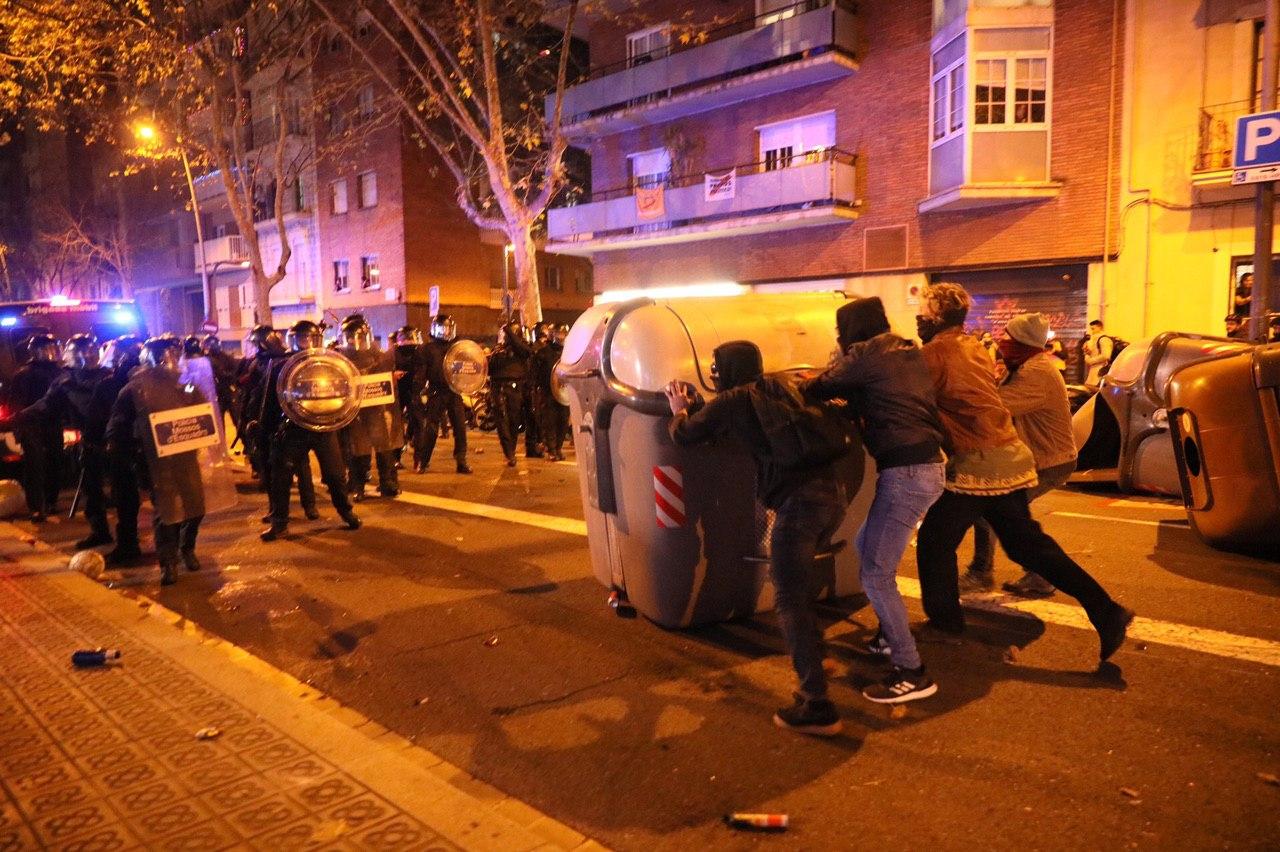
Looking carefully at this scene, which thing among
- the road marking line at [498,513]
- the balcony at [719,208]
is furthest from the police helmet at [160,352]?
the balcony at [719,208]

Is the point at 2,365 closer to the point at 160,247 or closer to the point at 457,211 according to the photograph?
the point at 457,211

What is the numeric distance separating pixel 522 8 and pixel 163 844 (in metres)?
20.9

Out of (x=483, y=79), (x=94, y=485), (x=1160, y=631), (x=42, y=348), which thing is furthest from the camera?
(x=483, y=79)

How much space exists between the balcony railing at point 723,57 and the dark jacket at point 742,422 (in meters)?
17.9

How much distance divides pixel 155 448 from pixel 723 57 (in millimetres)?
18808

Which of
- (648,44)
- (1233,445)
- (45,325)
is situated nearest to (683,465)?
(1233,445)

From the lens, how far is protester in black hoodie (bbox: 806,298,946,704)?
4.11 meters

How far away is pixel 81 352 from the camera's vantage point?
8445mm

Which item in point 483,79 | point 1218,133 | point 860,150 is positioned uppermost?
point 483,79

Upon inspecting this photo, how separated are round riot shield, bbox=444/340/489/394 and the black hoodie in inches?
315

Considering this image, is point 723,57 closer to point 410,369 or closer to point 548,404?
point 548,404

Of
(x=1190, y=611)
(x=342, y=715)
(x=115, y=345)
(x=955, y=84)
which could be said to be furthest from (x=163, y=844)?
(x=955, y=84)

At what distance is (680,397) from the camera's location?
170 inches

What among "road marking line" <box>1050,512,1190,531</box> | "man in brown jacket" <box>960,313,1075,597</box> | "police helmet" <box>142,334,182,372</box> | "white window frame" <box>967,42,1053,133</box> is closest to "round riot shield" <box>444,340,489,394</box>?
"police helmet" <box>142,334,182,372</box>
